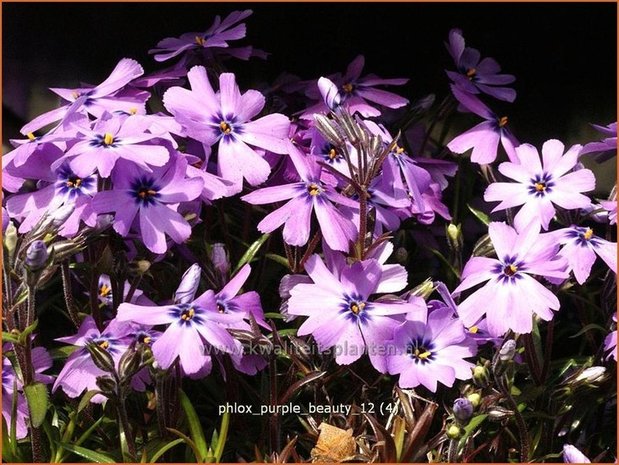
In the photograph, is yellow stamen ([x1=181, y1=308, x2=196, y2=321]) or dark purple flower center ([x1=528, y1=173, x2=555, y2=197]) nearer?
yellow stamen ([x1=181, y1=308, x2=196, y2=321])

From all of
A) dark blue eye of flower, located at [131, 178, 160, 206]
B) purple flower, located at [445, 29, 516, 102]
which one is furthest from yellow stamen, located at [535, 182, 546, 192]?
dark blue eye of flower, located at [131, 178, 160, 206]

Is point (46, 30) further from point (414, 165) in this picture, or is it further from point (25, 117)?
point (414, 165)

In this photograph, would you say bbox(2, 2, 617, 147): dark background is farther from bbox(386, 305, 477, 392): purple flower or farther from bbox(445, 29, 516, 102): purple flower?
bbox(386, 305, 477, 392): purple flower

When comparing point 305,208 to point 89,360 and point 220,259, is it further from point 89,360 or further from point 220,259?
point 89,360

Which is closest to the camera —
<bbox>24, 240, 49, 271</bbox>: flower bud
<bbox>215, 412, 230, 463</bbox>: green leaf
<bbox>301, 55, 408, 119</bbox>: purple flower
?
<bbox>24, 240, 49, 271</bbox>: flower bud

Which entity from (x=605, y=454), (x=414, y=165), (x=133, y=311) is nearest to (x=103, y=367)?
(x=133, y=311)

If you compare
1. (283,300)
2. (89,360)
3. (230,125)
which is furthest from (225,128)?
(89,360)
